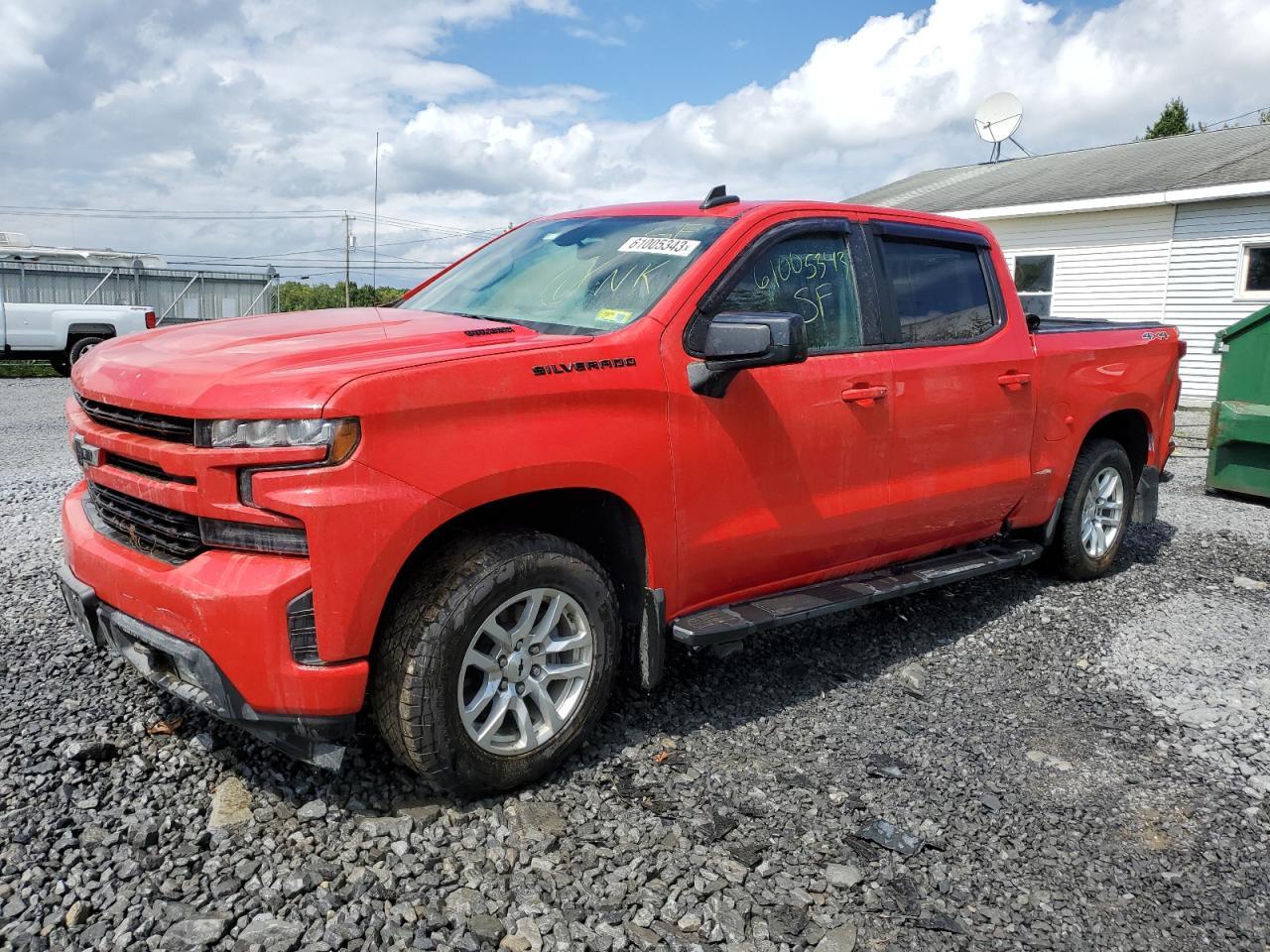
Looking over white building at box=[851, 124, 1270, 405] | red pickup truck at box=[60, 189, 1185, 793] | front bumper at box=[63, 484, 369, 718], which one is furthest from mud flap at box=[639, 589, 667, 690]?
white building at box=[851, 124, 1270, 405]

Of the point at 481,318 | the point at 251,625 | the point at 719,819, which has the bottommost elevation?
the point at 719,819

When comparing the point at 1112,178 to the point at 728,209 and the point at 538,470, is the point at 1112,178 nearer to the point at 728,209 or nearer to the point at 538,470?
the point at 728,209

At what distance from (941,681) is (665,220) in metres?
2.27

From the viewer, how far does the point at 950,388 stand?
14.5ft

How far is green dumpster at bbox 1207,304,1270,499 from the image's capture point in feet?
26.4

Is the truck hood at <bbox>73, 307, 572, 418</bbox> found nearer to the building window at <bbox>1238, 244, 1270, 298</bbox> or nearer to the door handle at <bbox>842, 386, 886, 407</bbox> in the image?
the door handle at <bbox>842, 386, 886, 407</bbox>

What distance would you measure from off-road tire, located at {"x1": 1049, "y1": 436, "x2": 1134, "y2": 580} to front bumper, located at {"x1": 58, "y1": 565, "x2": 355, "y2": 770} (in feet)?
13.8

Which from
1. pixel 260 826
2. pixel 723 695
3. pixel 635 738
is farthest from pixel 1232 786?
pixel 260 826

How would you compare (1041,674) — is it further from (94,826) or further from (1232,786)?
(94,826)

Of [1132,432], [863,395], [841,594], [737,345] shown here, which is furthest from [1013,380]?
[737,345]

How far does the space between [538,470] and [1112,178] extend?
57.5 ft

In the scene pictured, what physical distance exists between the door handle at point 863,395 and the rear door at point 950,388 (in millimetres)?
117

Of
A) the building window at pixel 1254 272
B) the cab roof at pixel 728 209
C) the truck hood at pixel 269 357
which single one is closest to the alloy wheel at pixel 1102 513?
the cab roof at pixel 728 209

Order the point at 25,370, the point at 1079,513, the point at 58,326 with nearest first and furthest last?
1. the point at 1079,513
2. the point at 58,326
3. the point at 25,370
